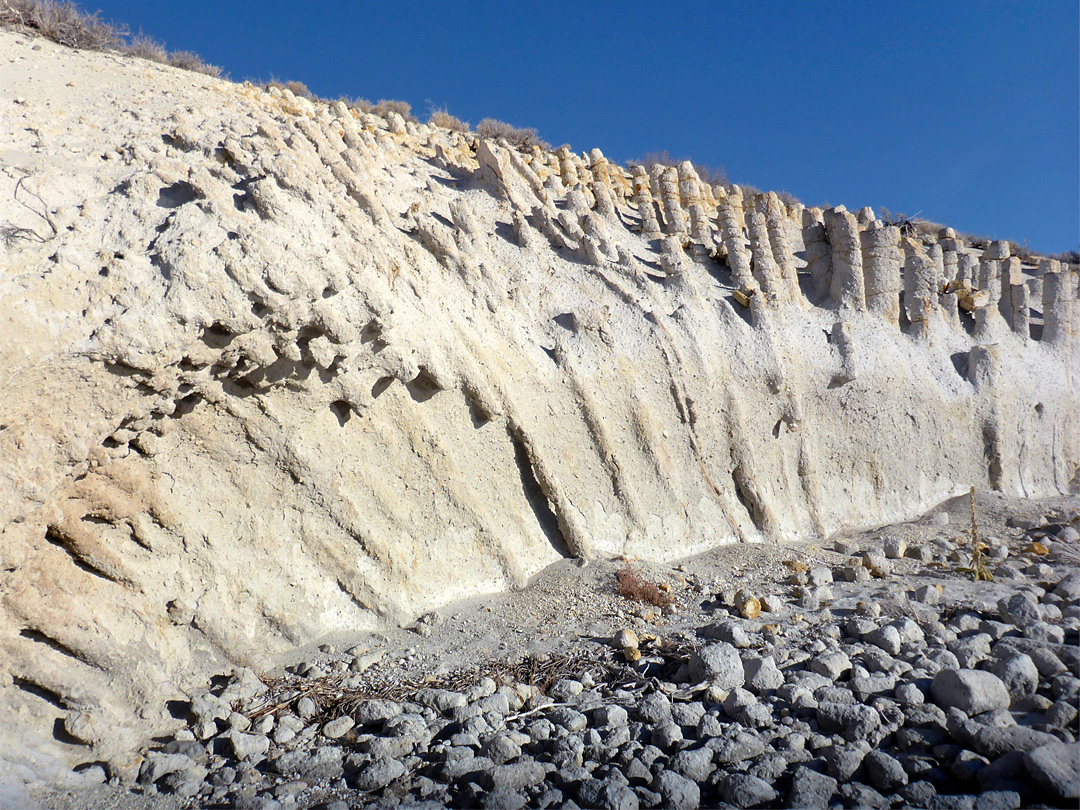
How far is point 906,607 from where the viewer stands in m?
5.06

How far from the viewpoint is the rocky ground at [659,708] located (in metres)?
2.83

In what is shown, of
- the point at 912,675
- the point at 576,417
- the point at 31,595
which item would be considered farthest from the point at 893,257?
the point at 31,595

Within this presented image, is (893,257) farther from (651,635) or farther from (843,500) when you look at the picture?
(651,635)

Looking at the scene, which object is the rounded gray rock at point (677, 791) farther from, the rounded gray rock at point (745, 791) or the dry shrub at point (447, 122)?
the dry shrub at point (447, 122)

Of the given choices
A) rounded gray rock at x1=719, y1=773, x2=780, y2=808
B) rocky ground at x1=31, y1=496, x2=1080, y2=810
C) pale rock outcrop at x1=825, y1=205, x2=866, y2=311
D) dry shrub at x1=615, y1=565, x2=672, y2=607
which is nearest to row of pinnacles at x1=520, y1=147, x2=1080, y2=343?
pale rock outcrop at x1=825, y1=205, x2=866, y2=311

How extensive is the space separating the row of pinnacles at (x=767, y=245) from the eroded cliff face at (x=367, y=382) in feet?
0.17

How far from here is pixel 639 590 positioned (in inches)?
203

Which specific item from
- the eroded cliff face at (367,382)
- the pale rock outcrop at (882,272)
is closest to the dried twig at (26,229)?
the eroded cliff face at (367,382)

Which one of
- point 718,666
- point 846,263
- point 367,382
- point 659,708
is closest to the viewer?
point 659,708

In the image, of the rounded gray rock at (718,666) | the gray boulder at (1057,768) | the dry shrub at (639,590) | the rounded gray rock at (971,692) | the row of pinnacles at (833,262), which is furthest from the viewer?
the row of pinnacles at (833,262)

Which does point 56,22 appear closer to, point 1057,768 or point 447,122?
point 447,122

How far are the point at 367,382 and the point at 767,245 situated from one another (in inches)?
201

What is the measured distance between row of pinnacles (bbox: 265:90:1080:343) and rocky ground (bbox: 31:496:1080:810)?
341 centimetres

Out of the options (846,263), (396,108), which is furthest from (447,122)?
(846,263)
